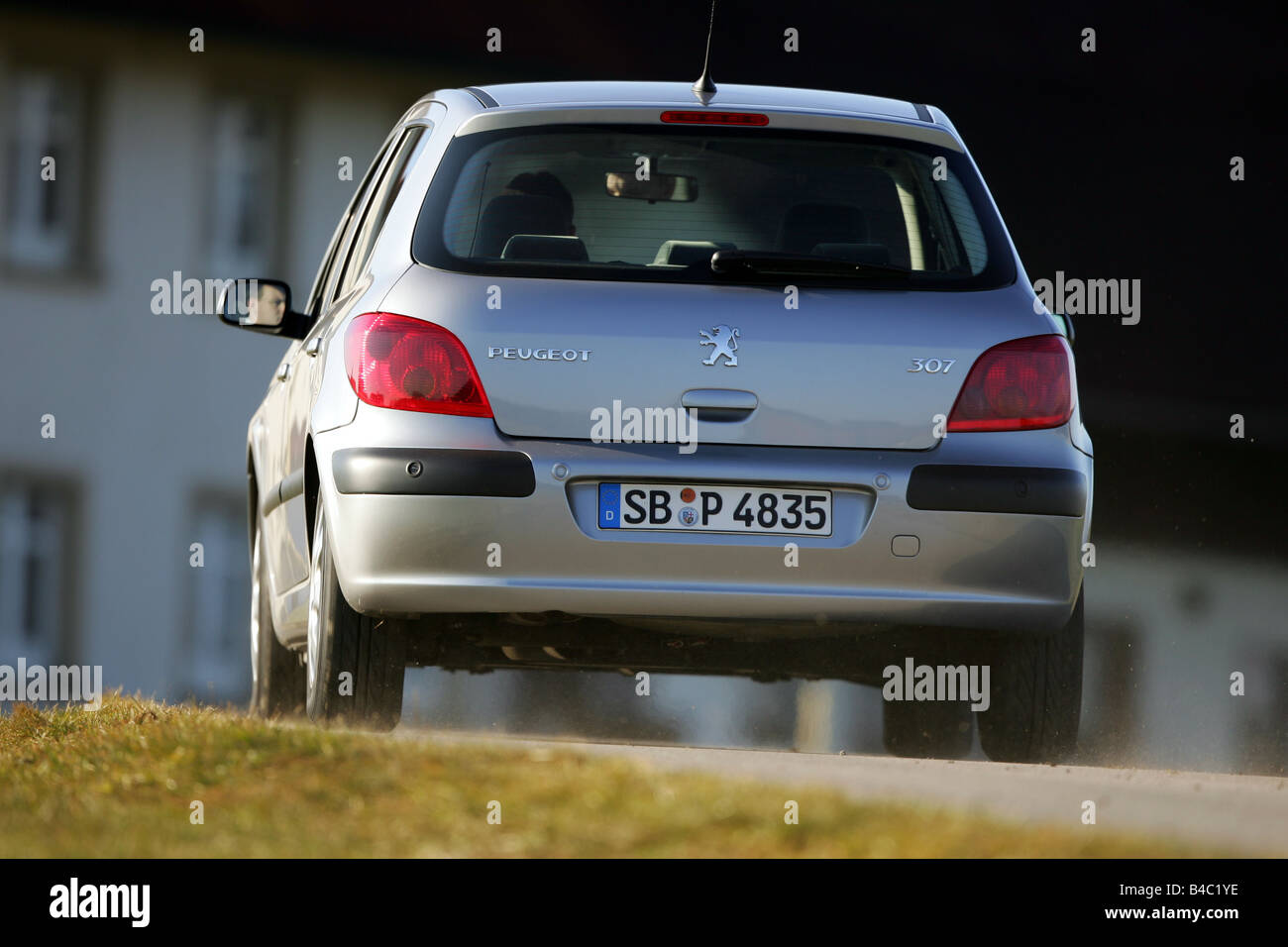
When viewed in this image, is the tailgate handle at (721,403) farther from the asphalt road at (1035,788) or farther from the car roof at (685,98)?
the car roof at (685,98)

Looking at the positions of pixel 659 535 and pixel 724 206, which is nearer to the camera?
pixel 659 535

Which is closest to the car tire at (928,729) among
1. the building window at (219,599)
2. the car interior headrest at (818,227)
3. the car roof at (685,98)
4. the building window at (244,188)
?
the car interior headrest at (818,227)

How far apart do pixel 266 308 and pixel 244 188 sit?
16472 millimetres

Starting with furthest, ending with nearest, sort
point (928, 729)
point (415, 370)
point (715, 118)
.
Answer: point (928, 729) → point (715, 118) → point (415, 370)

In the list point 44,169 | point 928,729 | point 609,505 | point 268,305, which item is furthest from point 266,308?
point 44,169

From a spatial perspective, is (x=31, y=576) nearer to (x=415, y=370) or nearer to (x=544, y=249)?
(x=544, y=249)

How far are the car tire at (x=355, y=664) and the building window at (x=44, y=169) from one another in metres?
17.6

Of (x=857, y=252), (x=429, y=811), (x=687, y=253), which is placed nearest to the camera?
(x=429, y=811)

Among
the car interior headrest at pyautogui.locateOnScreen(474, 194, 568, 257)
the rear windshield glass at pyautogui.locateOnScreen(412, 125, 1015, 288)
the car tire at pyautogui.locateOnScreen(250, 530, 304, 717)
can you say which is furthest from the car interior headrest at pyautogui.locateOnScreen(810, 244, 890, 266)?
the car tire at pyautogui.locateOnScreen(250, 530, 304, 717)

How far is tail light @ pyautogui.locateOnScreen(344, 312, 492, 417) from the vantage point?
21.7 feet

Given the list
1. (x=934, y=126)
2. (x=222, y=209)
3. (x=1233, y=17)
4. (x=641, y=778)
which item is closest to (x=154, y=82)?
(x=222, y=209)

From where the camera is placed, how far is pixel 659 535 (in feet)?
21.5
